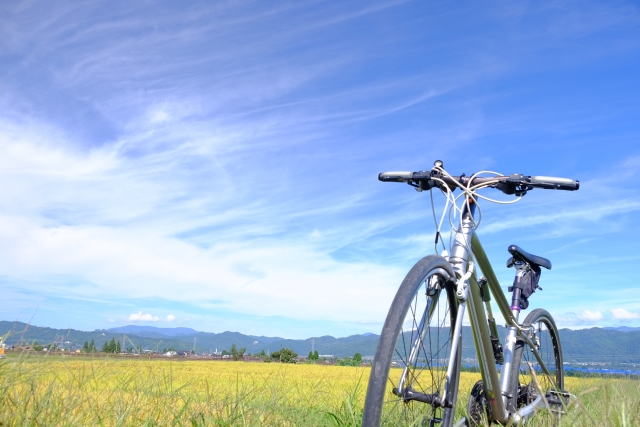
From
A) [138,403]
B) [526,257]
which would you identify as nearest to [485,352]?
[526,257]

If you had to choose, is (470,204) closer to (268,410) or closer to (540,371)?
(268,410)

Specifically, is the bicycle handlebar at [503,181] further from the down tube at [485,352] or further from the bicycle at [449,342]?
the down tube at [485,352]

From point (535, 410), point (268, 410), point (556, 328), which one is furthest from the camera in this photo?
point (556, 328)

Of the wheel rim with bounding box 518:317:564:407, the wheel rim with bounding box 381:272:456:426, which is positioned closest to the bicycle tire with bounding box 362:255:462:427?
the wheel rim with bounding box 381:272:456:426

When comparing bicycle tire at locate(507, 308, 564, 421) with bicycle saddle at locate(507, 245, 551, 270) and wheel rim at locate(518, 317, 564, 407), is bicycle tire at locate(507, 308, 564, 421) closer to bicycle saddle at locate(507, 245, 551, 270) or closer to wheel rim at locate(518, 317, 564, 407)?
wheel rim at locate(518, 317, 564, 407)

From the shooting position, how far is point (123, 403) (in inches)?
130

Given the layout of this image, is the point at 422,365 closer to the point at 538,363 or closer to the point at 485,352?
the point at 485,352

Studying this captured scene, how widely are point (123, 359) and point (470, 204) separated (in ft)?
8.92

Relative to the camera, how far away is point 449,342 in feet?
10.3

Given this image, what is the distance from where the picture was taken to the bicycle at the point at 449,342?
2.53m

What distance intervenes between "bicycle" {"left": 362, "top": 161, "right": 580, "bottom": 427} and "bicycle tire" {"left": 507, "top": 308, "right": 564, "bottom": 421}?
0.01 metres

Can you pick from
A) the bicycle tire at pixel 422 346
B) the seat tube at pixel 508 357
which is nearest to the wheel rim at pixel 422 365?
the bicycle tire at pixel 422 346

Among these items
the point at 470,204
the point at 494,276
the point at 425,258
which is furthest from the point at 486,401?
the point at 425,258

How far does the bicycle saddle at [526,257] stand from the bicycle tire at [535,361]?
572mm
